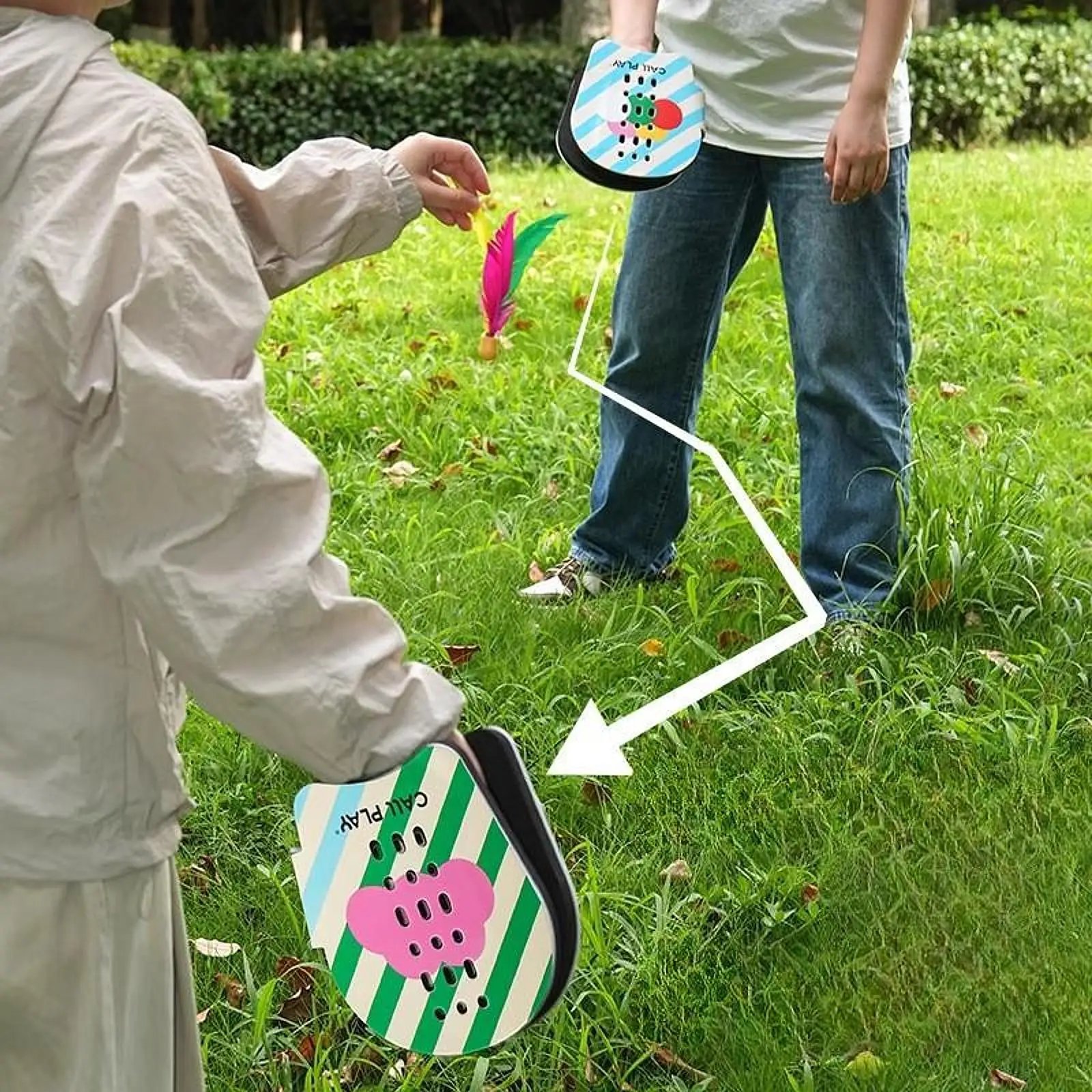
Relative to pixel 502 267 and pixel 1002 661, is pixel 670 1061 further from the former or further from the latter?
pixel 502 267

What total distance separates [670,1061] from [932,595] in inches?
50.1

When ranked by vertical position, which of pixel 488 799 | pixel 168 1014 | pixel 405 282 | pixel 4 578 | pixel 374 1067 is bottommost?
pixel 405 282

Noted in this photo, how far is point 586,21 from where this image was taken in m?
11.0

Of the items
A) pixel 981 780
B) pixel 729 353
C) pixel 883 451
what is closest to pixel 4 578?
pixel 981 780

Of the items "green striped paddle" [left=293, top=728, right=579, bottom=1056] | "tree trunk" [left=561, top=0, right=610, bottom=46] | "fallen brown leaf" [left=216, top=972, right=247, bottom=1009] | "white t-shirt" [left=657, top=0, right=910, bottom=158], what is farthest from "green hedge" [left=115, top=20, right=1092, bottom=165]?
"green striped paddle" [left=293, top=728, right=579, bottom=1056]

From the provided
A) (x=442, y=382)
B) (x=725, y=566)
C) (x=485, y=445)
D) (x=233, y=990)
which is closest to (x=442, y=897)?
(x=233, y=990)

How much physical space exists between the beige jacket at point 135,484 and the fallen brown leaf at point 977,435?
2992 millimetres

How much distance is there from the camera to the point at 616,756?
7.81ft

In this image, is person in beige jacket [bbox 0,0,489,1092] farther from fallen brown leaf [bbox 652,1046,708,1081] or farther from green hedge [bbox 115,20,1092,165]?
green hedge [bbox 115,20,1092,165]

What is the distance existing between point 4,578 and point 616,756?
1.27m

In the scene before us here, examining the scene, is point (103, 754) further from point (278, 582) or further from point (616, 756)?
point (616, 756)

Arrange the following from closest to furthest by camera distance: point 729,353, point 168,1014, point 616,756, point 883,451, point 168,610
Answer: point 168,610 < point 168,1014 < point 616,756 < point 883,451 < point 729,353

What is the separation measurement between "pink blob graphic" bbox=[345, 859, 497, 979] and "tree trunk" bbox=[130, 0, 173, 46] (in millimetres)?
12505

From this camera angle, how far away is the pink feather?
9.20 ft
